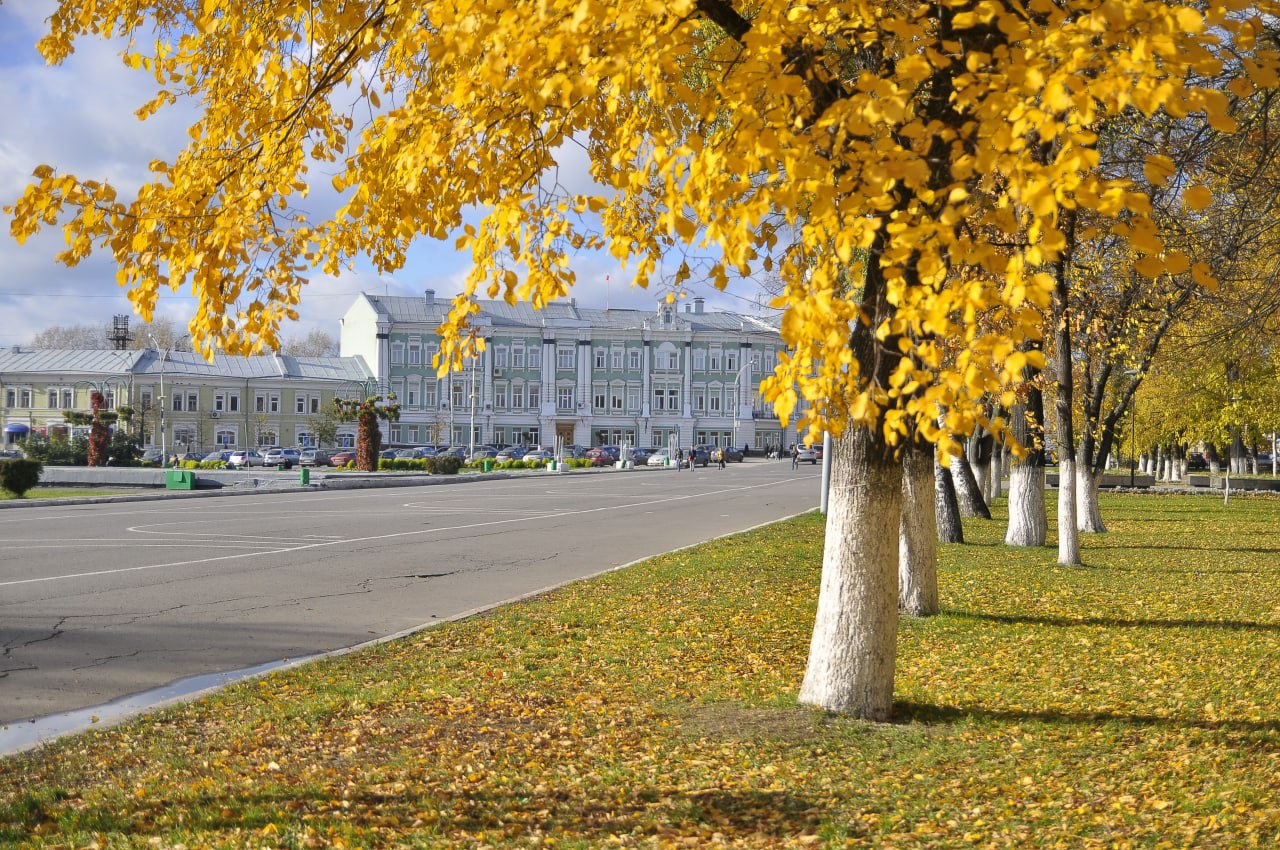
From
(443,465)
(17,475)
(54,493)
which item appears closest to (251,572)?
(17,475)

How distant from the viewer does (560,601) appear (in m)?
11.9

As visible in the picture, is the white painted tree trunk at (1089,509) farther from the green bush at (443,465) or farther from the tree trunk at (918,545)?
the green bush at (443,465)

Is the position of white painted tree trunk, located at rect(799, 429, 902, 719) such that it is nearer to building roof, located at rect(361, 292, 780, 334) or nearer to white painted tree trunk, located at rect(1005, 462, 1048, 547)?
white painted tree trunk, located at rect(1005, 462, 1048, 547)

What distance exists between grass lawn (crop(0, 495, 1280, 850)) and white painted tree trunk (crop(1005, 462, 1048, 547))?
859cm

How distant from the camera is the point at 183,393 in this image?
88.1 meters

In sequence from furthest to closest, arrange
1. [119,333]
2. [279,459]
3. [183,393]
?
1. [119,333]
2. [183,393]
3. [279,459]

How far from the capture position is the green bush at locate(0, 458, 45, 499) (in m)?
32.6

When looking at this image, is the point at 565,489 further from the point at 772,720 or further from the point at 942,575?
the point at 772,720

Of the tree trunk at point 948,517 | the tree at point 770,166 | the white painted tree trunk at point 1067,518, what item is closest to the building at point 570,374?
the tree trunk at point 948,517

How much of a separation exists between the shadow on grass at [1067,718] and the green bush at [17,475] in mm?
32021

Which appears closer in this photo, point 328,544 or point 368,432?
point 328,544

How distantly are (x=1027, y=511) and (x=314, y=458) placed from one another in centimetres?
6116

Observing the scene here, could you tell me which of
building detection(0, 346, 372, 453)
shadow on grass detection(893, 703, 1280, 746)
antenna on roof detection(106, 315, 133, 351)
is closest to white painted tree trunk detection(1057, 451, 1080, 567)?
shadow on grass detection(893, 703, 1280, 746)

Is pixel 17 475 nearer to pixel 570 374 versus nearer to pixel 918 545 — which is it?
pixel 918 545
